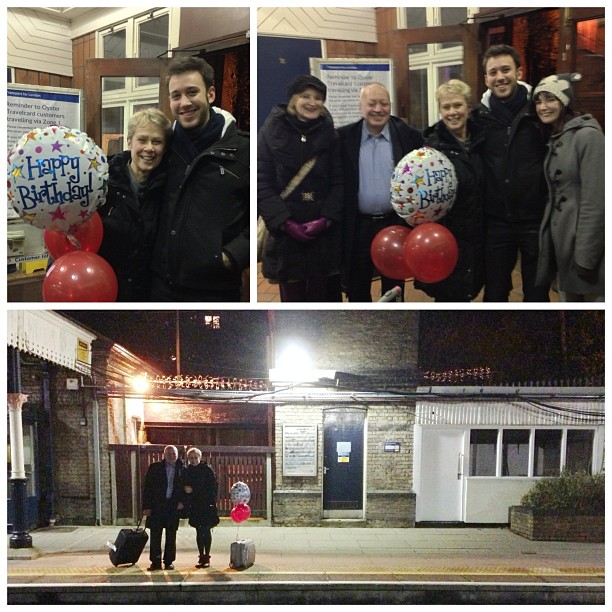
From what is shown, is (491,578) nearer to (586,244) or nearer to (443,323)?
(443,323)

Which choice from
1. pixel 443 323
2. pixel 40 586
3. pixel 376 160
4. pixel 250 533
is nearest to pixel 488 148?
pixel 376 160

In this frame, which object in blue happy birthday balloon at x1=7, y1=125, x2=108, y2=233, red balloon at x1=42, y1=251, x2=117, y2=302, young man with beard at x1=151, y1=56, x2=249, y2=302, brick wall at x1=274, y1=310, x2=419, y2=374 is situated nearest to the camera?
blue happy birthday balloon at x1=7, y1=125, x2=108, y2=233

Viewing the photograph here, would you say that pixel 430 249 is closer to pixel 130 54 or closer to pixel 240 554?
pixel 130 54

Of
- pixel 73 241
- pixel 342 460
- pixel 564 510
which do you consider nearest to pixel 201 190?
pixel 73 241

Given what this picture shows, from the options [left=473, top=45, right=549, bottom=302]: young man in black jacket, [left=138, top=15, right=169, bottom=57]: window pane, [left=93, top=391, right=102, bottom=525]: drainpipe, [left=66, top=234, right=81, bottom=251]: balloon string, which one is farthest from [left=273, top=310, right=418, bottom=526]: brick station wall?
[left=138, top=15, right=169, bottom=57]: window pane

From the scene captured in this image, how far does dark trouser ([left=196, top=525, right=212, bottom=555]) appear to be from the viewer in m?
3.64

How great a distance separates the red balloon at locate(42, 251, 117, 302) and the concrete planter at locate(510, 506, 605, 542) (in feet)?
6.72

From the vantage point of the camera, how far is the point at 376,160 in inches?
134

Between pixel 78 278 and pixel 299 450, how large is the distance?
4.02 feet

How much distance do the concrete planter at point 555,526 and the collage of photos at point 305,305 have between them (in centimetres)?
1

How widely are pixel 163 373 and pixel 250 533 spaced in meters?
0.81

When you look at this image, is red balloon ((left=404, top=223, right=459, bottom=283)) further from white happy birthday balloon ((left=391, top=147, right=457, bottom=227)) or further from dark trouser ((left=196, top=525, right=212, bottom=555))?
dark trouser ((left=196, top=525, right=212, bottom=555))

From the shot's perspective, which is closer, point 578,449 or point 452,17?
point 452,17

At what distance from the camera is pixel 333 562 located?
3.65 m
